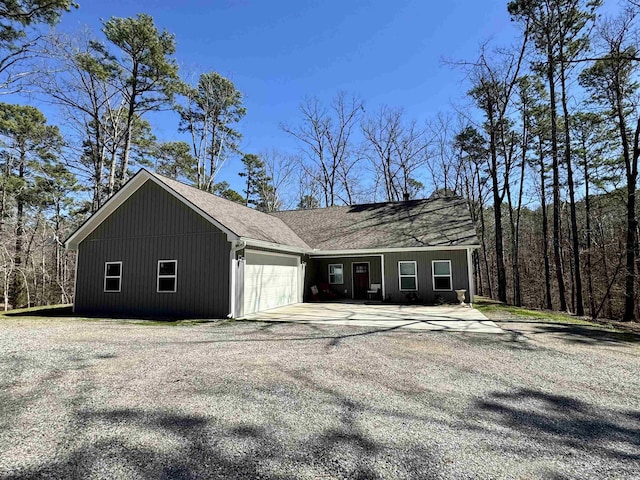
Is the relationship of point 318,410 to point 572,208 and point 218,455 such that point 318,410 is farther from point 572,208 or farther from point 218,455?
point 572,208

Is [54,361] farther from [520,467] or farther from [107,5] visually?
[107,5]

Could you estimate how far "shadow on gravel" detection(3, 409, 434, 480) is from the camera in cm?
251

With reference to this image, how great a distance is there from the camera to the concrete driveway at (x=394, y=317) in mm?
8742

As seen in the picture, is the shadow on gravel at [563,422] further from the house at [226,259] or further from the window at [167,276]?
the window at [167,276]

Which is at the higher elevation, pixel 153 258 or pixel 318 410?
pixel 153 258

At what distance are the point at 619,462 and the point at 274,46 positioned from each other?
18.5 metres

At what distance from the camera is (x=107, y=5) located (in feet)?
47.9

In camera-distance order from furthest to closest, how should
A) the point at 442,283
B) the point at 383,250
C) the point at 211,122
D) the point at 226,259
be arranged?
the point at 211,122 < the point at 383,250 < the point at 442,283 < the point at 226,259

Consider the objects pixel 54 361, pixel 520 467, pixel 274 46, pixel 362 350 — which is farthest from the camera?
pixel 274 46

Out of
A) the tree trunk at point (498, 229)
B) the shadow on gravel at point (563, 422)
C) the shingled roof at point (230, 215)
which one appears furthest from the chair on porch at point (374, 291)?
the shadow on gravel at point (563, 422)

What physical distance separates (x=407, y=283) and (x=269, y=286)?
5898 mm

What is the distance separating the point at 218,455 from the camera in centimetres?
276

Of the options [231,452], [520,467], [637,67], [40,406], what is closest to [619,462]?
[520,467]

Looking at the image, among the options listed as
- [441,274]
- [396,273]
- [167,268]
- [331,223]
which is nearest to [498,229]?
[441,274]
